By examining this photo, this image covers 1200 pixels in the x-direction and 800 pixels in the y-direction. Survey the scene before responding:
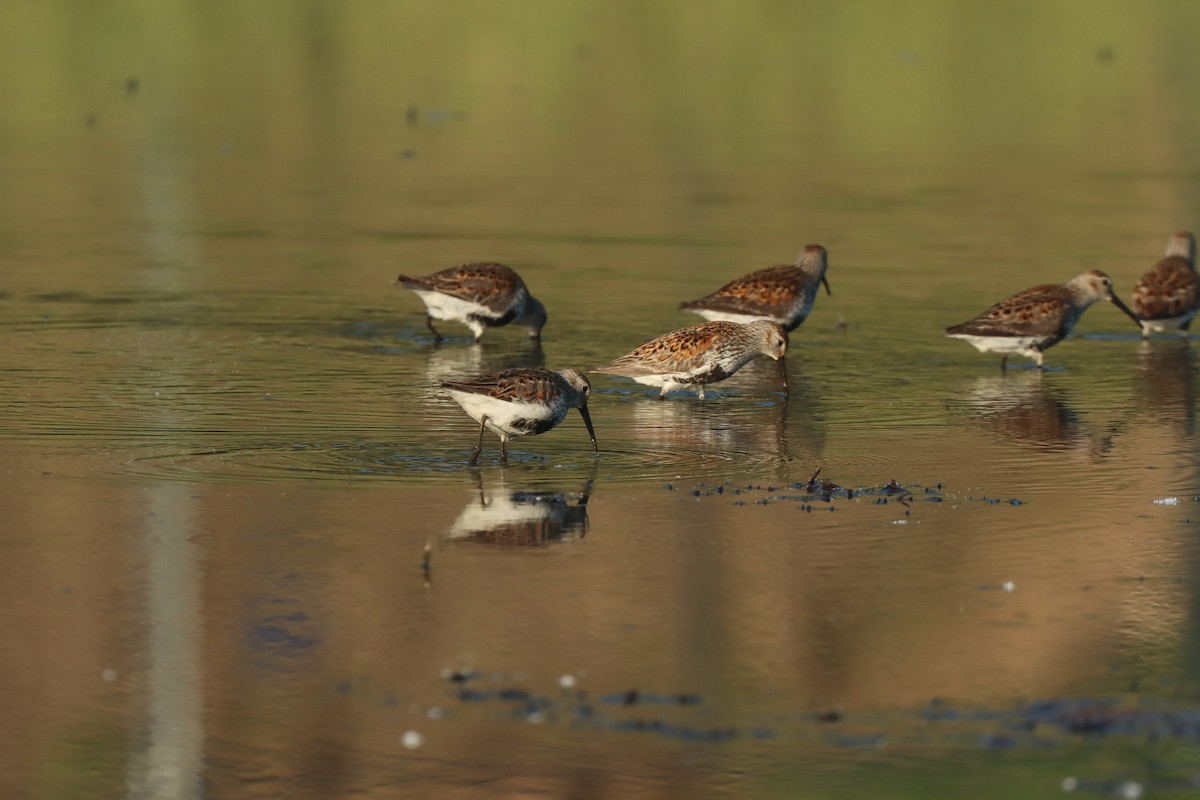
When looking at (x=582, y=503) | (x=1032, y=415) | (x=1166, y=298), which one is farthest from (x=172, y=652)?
(x=1166, y=298)

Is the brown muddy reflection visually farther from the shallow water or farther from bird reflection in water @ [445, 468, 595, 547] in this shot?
bird reflection in water @ [445, 468, 595, 547]

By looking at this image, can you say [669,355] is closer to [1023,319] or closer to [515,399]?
[515,399]

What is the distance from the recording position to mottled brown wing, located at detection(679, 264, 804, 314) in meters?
20.4

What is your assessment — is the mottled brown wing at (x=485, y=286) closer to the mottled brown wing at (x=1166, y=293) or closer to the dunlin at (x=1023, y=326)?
the dunlin at (x=1023, y=326)

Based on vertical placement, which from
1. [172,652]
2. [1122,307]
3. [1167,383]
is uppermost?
[1122,307]

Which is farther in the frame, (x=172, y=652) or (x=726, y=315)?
(x=726, y=315)

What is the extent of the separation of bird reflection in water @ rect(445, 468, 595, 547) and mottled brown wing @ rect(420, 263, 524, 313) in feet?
23.3

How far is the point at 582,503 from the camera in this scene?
13.1m

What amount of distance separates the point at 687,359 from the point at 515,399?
3.39 m

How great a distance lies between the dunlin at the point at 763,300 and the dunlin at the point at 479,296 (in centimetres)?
158

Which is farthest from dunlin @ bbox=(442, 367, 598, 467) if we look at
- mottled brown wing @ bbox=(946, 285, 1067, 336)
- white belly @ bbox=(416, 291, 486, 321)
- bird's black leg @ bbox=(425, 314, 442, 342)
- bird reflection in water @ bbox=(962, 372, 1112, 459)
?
bird's black leg @ bbox=(425, 314, 442, 342)

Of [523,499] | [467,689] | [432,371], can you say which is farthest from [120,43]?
[467,689]

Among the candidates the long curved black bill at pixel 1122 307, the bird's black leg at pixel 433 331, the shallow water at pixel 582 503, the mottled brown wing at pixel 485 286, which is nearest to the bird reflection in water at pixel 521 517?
the shallow water at pixel 582 503

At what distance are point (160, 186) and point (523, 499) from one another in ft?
67.7
